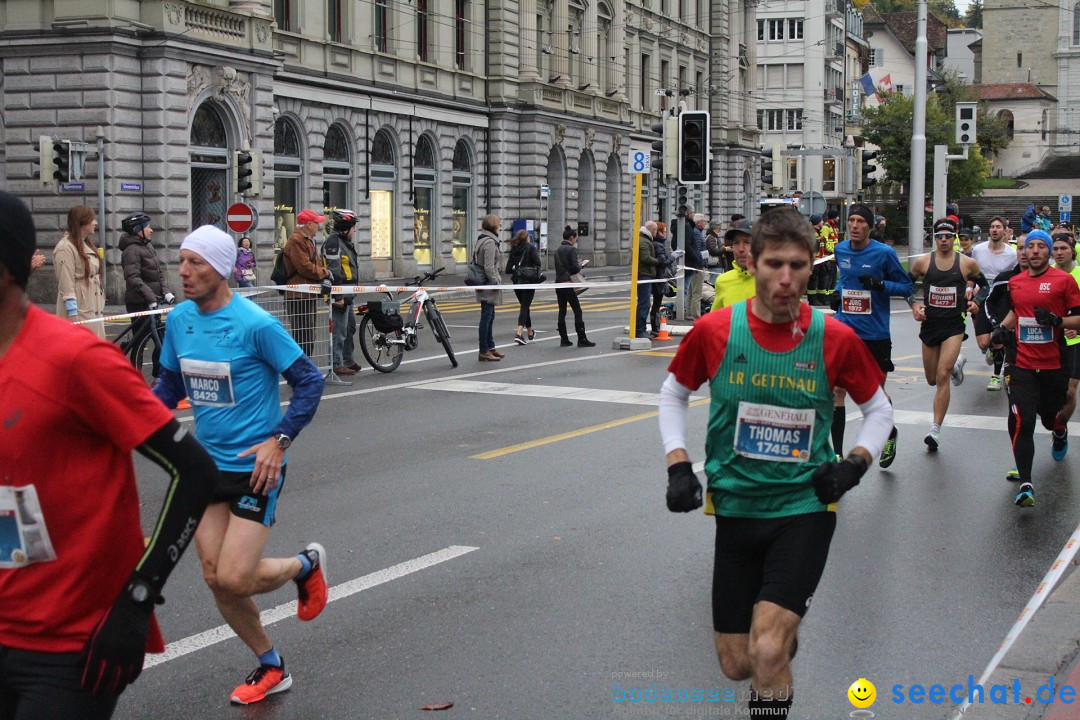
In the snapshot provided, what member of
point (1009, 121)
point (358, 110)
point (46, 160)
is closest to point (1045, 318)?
point (46, 160)

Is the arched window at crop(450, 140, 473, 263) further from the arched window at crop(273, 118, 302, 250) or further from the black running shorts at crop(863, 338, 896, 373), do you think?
the black running shorts at crop(863, 338, 896, 373)

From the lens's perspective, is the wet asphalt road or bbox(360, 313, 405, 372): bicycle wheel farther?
bbox(360, 313, 405, 372): bicycle wheel

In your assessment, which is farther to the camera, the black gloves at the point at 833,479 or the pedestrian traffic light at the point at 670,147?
the pedestrian traffic light at the point at 670,147

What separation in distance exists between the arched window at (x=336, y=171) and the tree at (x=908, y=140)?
48265 millimetres

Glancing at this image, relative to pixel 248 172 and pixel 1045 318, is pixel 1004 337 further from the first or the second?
pixel 248 172

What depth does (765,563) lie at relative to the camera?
4.19 meters

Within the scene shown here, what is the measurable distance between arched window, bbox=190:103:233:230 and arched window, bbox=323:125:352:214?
5086 millimetres

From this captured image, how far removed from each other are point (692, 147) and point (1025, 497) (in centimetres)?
1327

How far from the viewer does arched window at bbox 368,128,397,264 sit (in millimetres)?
40219

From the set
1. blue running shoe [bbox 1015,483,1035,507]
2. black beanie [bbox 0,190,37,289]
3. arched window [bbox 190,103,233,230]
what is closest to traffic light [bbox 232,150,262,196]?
arched window [bbox 190,103,233,230]

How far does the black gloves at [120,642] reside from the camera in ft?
9.34

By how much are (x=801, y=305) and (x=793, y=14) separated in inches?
3565

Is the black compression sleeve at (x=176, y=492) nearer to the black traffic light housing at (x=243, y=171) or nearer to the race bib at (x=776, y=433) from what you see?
the race bib at (x=776, y=433)

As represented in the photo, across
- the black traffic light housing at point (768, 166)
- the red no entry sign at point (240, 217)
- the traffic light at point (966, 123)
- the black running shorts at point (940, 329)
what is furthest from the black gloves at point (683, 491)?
the traffic light at point (966, 123)
